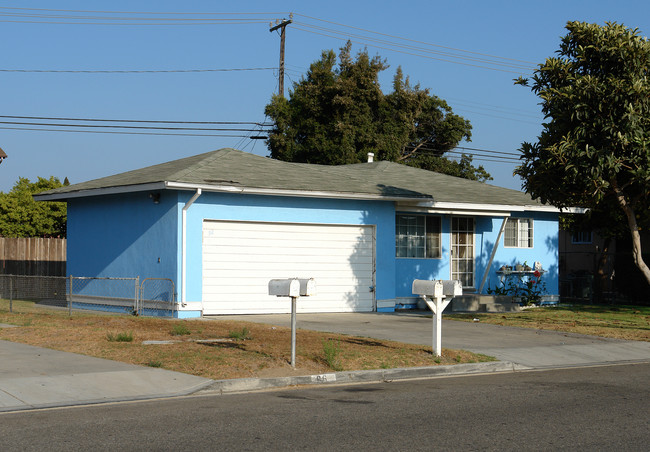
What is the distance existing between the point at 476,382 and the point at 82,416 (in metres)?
5.49

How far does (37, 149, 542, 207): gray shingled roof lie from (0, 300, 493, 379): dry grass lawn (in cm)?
410

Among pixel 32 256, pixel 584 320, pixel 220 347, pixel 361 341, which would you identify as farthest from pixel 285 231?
pixel 32 256

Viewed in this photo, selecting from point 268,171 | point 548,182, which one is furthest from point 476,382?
point 268,171

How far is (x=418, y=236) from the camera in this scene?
23734 mm

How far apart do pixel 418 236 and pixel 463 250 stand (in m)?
1.81

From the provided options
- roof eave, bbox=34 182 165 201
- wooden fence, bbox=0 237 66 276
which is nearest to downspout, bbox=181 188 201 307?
roof eave, bbox=34 182 165 201

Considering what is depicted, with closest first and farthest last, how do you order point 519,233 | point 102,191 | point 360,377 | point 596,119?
point 360,377
point 596,119
point 102,191
point 519,233

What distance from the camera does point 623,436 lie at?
24.4ft

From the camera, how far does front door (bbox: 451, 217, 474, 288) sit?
2442 cm

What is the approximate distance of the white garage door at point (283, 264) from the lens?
19.6 m

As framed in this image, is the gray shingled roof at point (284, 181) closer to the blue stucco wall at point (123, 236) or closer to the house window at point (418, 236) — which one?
the blue stucco wall at point (123, 236)

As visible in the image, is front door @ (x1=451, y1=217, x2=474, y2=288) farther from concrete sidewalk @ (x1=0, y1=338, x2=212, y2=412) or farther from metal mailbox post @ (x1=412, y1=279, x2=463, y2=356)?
concrete sidewalk @ (x1=0, y1=338, x2=212, y2=412)

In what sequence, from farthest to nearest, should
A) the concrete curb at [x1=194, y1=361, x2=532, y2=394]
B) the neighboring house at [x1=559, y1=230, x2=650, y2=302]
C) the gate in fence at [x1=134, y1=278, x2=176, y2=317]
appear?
the neighboring house at [x1=559, y1=230, x2=650, y2=302] < the gate in fence at [x1=134, y1=278, x2=176, y2=317] < the concrete curb at [x1=194, y1=361, x2=532, y2=394]

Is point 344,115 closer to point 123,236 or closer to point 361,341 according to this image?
point 123,236
